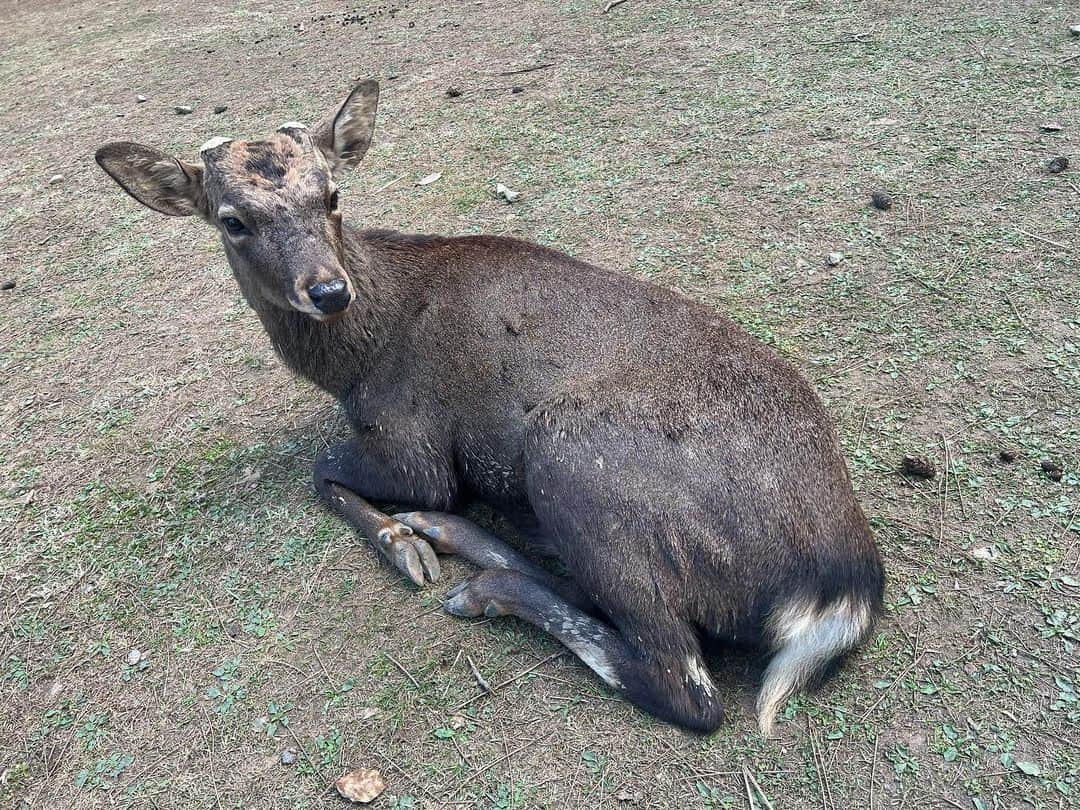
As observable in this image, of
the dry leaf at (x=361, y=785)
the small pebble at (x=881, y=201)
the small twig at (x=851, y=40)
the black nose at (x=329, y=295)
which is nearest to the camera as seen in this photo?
the dry leaf at (x=361, y=785)

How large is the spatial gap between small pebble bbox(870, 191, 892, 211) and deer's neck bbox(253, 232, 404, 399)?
12.4ft

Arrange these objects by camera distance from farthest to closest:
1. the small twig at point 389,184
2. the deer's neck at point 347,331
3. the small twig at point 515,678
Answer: the small twig at point 389,184
the deer's neck at point 347,331
the small twig at point 515,678

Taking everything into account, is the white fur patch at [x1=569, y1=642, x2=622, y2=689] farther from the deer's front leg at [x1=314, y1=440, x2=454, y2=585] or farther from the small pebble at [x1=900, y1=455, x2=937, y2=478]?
the small pebble at [x1=900, y1=455, x2=937, y2=478]

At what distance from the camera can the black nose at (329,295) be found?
143 inches

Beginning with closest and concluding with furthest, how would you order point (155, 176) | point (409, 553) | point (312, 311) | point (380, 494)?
point (312, 311) < point (409, 553) < point (155, 176) < point (380, 494)

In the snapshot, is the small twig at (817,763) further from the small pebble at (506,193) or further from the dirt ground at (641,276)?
the small pebble at (506,193)

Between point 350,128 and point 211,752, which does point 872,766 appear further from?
point 350,128

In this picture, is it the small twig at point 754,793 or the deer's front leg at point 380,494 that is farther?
the deer's front leg at point 380,494

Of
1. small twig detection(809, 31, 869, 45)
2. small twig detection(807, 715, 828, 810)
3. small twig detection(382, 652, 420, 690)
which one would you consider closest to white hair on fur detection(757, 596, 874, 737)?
small twig detection(807, 715, 828, 810)

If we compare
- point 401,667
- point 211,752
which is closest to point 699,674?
point 401,667

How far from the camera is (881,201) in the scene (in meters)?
5.89

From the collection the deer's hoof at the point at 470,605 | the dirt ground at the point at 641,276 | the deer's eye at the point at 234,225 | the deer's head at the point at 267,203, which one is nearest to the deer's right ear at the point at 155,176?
the deer's head at the point at 267,203

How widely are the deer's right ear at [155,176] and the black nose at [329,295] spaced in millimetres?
1103

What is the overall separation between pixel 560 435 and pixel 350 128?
91.1 inches
